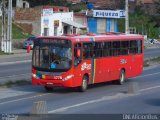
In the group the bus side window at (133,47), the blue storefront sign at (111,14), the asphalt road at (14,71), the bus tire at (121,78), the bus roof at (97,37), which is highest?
the bus roof at (97,37)

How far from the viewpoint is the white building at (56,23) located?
74000 mm

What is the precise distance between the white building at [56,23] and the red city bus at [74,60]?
152 feet

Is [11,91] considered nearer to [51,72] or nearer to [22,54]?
[51,72]

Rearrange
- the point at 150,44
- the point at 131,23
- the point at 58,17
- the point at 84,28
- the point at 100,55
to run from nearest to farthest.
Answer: the point at 100,55 → the point at 58,17 → the point at 84,28 → the point at 150,44 → the point at 131,23

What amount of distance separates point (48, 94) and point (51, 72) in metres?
0.95

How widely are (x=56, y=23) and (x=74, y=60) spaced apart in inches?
2029

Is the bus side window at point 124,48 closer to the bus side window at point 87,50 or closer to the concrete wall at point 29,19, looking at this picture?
the bus side window at point 87,50

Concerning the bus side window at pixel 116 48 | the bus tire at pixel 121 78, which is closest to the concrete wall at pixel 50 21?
the bus tire at pixel 121 78

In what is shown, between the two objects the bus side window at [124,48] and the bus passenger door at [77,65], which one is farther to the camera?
the bus side window at [124,48]

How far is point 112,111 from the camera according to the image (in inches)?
698

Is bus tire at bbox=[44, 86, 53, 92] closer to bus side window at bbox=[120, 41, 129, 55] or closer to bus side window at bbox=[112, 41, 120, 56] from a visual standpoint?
bus side window at bbox=[112, 41, 120, 56]

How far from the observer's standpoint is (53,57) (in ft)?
78.1

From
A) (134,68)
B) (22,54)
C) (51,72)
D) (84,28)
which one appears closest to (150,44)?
(84,28)

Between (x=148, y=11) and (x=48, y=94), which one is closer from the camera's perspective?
(x=48, y=94)
